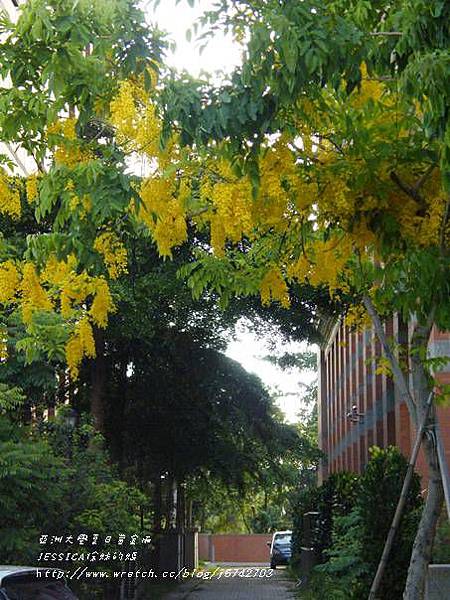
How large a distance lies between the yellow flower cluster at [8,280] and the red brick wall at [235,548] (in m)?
62.7

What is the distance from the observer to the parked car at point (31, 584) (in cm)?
954

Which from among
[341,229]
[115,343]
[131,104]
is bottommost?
[341,229]

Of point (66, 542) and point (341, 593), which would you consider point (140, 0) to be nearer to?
point (66, 542)

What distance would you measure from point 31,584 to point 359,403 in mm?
29565

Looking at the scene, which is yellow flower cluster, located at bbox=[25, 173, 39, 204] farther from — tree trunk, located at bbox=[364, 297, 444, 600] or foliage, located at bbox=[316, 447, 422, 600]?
foliage, located at bbox=[316, 447, 422, 600]

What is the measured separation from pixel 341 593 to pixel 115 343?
1190 centimetres

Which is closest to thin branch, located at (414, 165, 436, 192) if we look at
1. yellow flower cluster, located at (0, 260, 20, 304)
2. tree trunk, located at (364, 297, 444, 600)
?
tree trunk, located at (364, 297, 444, 600)

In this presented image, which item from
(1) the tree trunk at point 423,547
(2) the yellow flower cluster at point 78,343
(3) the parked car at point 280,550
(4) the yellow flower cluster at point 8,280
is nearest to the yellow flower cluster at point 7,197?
(4) the yellow flower cluster at point 8,280

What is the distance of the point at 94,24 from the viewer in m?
7.69

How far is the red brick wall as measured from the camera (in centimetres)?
7194

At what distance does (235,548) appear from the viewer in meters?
73.1

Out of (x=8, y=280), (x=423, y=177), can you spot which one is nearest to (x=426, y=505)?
(x=423, y=177)

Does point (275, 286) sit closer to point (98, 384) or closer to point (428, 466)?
point (428, 466)

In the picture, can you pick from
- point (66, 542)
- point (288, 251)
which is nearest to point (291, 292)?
point (66, 542)
